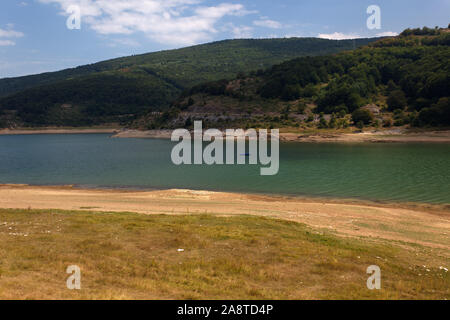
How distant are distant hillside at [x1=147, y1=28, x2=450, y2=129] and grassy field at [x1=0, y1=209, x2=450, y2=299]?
79.5m

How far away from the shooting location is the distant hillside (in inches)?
3580

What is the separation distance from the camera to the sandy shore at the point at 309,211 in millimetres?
16656

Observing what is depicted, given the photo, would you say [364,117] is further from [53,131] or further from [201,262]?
[53,131]

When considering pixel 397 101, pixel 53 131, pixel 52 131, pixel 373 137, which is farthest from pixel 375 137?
pixel 52 131

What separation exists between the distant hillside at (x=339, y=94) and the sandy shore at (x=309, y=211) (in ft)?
224

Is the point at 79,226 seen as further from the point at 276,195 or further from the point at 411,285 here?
the point at 276,195

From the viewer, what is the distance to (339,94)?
103m

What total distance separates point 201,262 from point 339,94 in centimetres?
10056

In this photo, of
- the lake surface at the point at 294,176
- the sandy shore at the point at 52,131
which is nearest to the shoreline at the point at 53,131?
the sandy shore at the point at 52,131

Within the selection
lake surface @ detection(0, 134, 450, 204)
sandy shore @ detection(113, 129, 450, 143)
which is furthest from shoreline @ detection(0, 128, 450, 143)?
lake surface @ detection(0, 134, 450, 204)

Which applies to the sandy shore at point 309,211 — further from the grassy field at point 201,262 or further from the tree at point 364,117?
the tree at point 364,117

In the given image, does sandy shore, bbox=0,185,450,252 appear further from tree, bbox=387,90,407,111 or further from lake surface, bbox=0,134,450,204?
tree, bbox=387,90,407,111

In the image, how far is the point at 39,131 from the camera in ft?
545
